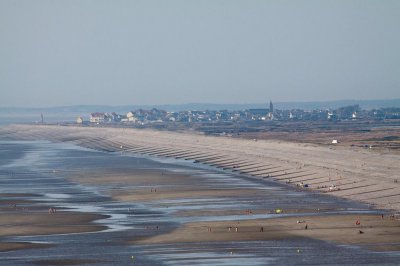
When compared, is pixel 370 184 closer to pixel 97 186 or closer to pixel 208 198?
pixel 208 198

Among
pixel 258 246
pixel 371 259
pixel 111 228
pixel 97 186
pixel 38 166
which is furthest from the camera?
pixel 38 166

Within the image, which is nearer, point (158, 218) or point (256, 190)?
point (158, 218)

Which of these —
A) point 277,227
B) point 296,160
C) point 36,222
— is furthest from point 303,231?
point 296,160

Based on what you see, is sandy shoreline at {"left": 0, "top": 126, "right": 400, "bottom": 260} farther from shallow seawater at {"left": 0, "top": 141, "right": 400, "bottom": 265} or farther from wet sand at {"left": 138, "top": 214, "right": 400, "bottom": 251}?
shallow seawater at {"left": 0, "top": 141, "right": 400, "bottom": 265}

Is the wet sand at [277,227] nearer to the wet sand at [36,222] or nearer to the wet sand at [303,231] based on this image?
the wet sand at [303,231]

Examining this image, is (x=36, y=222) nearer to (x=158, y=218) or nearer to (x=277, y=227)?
(x=158, y=218)

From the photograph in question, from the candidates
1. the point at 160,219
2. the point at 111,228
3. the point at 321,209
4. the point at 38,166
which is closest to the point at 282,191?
the point at 321,209

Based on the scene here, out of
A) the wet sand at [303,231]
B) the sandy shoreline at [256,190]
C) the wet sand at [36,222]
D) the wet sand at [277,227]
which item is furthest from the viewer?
the wet sand at [36,222]

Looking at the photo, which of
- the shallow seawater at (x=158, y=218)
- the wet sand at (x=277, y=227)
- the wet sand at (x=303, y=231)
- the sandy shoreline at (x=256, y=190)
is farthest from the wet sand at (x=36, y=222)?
the wet sand at (x=303, y=231)

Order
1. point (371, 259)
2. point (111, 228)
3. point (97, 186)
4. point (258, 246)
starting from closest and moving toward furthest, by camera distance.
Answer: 1. point (371, 259)
2. point (258, 246)
3. point (111, 228)
4. point (97, 186)
